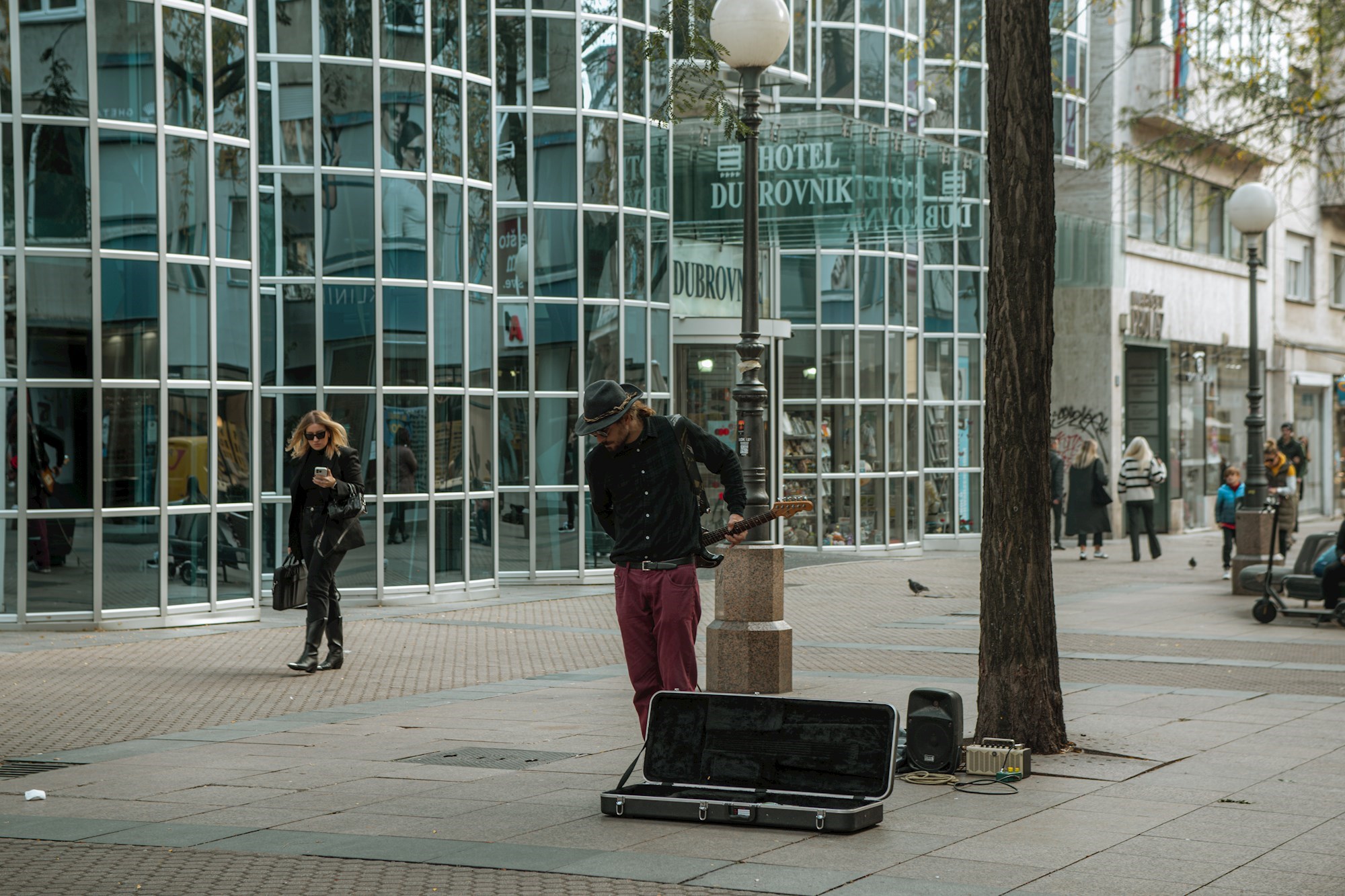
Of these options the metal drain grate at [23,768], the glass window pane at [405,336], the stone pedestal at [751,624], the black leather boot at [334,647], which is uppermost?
the glass window pane at [405,336]

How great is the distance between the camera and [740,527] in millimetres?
7469

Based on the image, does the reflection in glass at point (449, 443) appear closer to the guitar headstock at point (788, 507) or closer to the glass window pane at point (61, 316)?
the glass window pane at point (61, 316)

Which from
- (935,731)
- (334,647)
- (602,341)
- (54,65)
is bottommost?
(334,647)

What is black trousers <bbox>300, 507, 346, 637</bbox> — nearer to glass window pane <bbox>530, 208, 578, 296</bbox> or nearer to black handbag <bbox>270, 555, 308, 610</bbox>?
black handbag <bbox>270, 555, 308, 610</bbox>

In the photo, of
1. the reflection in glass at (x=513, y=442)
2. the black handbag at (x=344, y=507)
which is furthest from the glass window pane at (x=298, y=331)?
the black handbag at (x=344, y=507)

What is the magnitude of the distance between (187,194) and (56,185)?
3.61 feet

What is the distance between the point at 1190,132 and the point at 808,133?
5743 millimetres

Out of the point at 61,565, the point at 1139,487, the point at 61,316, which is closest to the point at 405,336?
the point at 61,316

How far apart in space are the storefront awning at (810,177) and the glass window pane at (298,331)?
6.26 metres

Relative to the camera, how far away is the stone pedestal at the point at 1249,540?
1823 centimetres

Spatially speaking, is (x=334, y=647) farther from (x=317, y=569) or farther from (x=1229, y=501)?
(x=1229, y=501)

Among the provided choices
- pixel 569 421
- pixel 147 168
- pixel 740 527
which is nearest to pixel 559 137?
pixel 569 421

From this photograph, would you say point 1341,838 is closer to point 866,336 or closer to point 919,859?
point 919,859

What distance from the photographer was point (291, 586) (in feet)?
38.3
